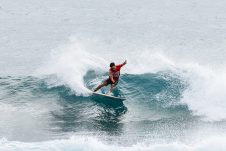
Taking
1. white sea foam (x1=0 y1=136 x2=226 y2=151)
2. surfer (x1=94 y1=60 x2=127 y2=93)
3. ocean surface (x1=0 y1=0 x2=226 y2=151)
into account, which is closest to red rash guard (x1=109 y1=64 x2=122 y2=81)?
surfer (x1=94 y1=60 x2=127 y2=93)

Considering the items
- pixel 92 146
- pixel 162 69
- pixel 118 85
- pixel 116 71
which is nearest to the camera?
pixel 92 146

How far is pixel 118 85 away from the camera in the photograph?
82.7 feet

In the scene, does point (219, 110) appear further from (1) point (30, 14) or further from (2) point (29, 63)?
(1) point (30, 14)

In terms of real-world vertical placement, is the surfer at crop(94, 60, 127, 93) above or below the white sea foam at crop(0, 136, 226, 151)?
above

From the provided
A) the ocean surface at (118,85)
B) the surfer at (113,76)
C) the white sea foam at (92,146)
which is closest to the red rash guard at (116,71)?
the surfer at (113,76)

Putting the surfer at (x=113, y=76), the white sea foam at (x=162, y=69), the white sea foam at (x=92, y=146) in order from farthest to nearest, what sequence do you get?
1. the white sea foam at (x=162, y=69)
2. the surfer at (x=113, y=76)
3. the white sea foam at (x=92, y=146)

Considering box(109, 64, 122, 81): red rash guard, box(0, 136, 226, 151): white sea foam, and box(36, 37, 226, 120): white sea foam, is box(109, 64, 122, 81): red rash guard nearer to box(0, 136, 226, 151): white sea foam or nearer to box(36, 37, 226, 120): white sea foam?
box(36, 37, 226, 120): white sea foam

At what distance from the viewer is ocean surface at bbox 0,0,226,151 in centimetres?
2017

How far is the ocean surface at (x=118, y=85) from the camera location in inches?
794

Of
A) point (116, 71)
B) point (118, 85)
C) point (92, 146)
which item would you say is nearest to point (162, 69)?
point (118, 85)

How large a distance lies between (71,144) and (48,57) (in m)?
13.8

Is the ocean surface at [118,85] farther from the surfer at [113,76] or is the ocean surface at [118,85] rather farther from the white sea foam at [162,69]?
the surfer at [113,76]

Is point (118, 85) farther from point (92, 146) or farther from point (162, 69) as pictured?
point (92, 146)

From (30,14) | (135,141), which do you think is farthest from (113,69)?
(30,14)
